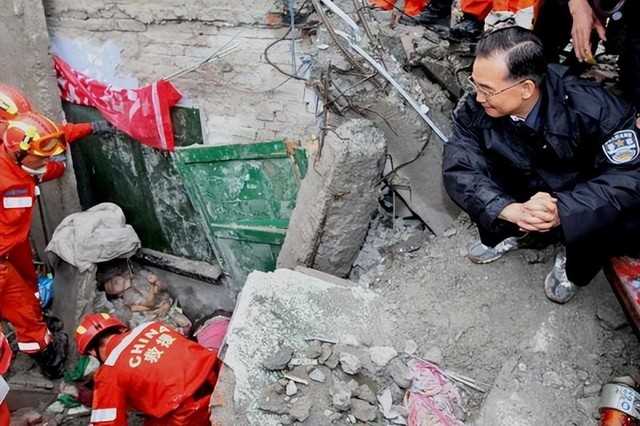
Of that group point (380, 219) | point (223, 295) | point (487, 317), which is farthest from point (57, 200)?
point (487, 317)

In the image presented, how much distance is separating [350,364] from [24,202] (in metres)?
3.09

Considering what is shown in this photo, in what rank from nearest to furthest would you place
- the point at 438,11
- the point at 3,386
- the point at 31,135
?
the point at 3,386
the point at 31,135
the point at 438,11

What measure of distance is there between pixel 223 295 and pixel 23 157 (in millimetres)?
2185

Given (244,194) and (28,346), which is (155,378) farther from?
(28,346)

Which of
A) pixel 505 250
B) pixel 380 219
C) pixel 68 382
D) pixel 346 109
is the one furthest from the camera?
pixel 68 382

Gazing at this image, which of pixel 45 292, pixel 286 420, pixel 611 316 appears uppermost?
pixel 611 316

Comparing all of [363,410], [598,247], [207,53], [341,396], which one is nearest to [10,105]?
[207,53]

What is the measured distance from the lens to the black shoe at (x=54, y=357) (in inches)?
220

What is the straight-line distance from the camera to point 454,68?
4.54 metres

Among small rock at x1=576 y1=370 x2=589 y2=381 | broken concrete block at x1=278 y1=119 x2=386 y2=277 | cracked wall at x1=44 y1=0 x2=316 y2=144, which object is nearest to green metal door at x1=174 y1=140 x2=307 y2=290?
cracked wall at x1=44 y1=0 x2=316 y2=144

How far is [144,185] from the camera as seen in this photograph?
6.00 m

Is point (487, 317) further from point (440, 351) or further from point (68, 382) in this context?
point (68, 382)

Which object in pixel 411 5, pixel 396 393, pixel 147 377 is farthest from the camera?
pixel 411 5

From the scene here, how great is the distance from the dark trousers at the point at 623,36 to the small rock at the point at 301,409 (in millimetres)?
2283
